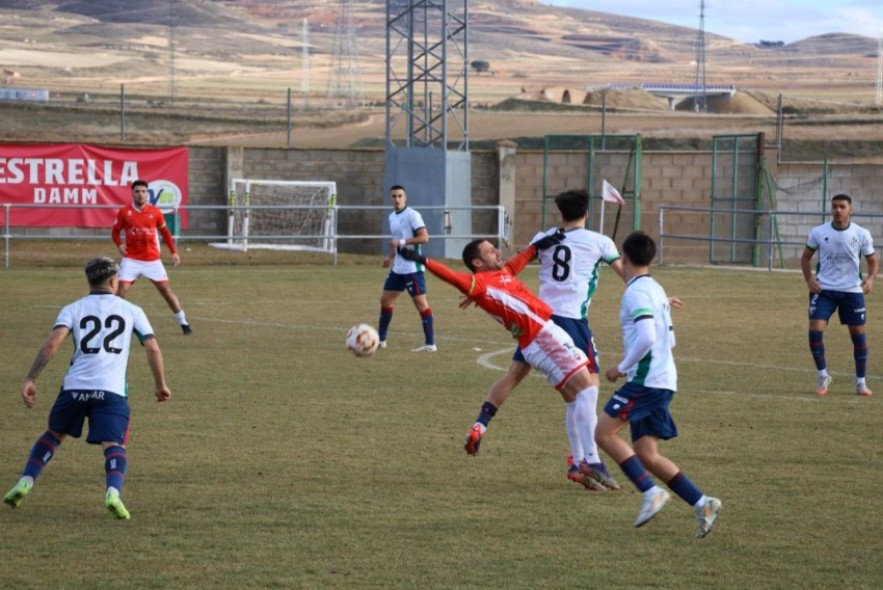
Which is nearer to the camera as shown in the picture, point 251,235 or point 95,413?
point 95,413

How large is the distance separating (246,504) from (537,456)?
8.80 feet

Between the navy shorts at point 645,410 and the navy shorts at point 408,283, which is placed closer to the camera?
the navy shorts at point 645,410

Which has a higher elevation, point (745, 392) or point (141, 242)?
point (141, 242)

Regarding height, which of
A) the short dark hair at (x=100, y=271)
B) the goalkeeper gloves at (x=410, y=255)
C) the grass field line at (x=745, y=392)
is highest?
the goalkeeper gloves at (x=410, y=255)

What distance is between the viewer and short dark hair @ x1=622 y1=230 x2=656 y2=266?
839 centimetres

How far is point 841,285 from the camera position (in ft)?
47.0

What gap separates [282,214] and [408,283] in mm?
17678

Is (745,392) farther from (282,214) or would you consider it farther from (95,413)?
(282,214)

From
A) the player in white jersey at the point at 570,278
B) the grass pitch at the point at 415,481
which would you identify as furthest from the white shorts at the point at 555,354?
the grass pitch at the point at 415,481

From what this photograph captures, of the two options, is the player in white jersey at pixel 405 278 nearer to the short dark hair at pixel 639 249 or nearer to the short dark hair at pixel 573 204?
the short dark hair at pixel 573 204

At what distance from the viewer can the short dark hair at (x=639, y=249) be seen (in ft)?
27.5

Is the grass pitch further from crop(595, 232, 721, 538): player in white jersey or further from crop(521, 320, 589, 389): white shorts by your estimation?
crop(521, 320, 589, 389): white shorts

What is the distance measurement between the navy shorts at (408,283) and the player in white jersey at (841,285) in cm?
510

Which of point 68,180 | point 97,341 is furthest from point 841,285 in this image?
point 68,180
